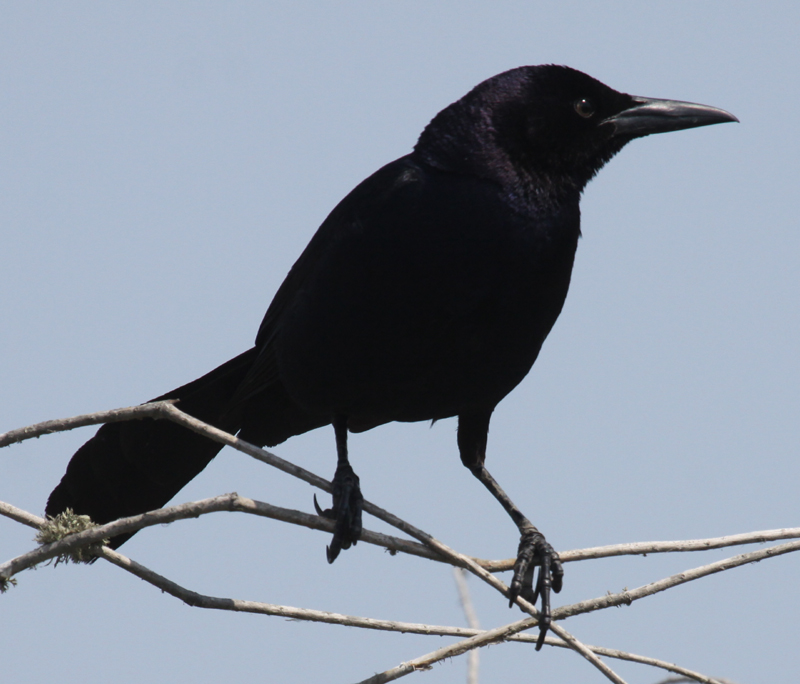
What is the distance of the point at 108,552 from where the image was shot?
2488mm

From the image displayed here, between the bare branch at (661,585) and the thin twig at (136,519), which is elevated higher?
the thin twig at (136,519)

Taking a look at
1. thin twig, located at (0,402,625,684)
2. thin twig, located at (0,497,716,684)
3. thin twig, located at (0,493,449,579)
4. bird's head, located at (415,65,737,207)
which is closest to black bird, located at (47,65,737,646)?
bird's head, located at (415,65,737,207)

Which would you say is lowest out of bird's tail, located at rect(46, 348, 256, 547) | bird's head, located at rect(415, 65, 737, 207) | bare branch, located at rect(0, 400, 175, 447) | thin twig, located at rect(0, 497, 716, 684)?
thin twig, located at rect(0, 497, 716, 684)

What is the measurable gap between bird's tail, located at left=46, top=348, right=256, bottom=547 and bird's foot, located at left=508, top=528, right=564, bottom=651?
5.32 feet

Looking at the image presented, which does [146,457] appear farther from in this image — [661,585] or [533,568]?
[661,585]

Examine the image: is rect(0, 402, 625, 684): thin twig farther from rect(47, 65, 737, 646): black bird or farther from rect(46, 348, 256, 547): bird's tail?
rect(46, 348, 256, 547): bird's tail

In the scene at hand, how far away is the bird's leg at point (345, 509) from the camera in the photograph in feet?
12.2

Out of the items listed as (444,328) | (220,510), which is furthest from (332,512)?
(220,510)

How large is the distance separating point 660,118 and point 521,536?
2.08 m

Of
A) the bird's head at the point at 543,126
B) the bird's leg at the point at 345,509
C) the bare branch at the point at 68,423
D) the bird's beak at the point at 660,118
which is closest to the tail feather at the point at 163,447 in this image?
the bird's leg at the point at 345,509

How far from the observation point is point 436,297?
3.81 meters

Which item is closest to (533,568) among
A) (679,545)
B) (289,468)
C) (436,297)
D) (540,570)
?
(540,570)

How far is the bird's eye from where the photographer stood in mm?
4453

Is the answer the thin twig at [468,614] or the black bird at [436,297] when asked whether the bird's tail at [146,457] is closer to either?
the black bird at [436,297]
